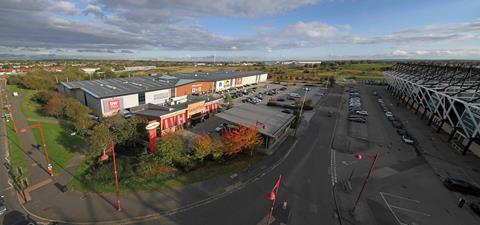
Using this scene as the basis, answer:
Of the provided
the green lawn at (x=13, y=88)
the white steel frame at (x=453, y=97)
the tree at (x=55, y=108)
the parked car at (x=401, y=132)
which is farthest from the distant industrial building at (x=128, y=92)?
the white steel frame at (x=453, y=97)

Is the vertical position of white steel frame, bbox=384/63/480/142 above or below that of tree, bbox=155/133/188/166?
above

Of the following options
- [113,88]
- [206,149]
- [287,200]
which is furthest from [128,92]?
[287,200]

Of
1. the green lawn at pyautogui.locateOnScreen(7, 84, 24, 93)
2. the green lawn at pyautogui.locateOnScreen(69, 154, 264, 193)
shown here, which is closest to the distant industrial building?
the green lawn at pyautogui.locateOnScreen(69, 154, 264, 193)

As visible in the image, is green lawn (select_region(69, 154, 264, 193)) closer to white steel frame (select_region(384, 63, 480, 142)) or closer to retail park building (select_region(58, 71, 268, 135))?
retail park building (select_region(58, 71, 268, 135))

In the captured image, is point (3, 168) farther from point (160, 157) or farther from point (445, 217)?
point (445, 217)

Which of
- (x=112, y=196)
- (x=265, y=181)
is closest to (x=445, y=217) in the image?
(x=265, y=181)

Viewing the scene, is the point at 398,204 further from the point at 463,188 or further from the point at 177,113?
the point at 177,113
